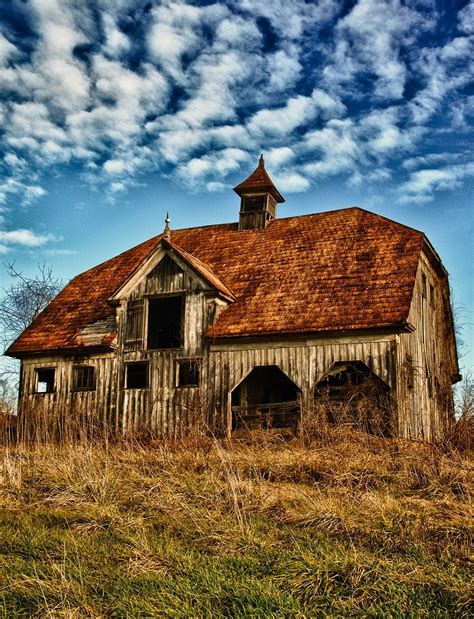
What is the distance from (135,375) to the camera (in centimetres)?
2084

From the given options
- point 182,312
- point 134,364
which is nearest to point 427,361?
point 182,312

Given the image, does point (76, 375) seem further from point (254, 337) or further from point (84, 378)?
point (254, 337)

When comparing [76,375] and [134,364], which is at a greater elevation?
[134,364]

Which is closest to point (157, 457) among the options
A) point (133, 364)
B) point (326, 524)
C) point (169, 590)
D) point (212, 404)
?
point (326, 524)

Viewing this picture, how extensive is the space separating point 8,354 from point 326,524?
16029 mm

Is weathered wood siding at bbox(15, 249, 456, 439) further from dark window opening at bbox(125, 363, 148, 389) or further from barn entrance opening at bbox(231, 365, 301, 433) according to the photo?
barn entrance opening at bbox(231, 365, 301, 433)

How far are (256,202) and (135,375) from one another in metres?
7.75

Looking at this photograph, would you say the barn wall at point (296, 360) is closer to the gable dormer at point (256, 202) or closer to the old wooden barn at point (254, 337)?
the old wooden barn at point (254, 337)

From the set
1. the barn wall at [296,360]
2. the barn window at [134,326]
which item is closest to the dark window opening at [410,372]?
the barn wall at [296,360]

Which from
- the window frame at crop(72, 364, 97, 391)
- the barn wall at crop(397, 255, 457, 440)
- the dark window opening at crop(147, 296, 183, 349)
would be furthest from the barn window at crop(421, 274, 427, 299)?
the window frame at crop(72, 364, 97, 391)

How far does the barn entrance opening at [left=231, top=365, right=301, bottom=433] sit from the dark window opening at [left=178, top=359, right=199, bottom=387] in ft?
4.39

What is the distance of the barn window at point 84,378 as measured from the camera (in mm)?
21016

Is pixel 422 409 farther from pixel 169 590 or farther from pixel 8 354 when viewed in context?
pixel 169 590

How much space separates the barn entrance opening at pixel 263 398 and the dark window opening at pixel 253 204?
608 cm
